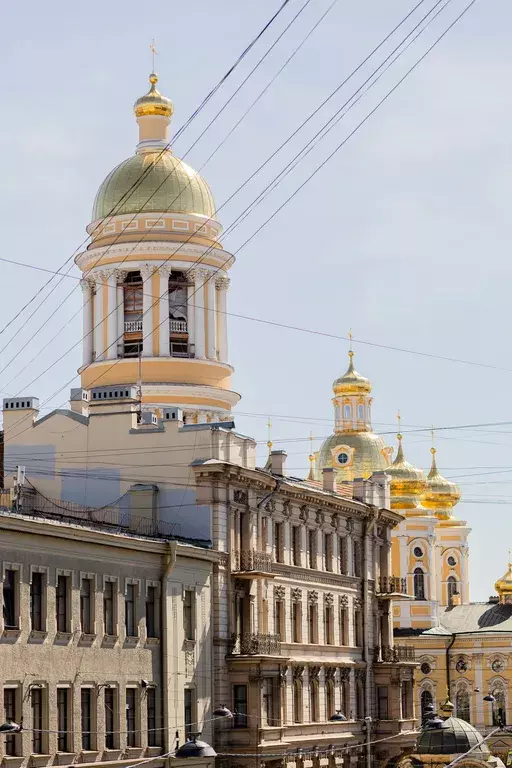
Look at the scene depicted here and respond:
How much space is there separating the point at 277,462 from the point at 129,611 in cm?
1468

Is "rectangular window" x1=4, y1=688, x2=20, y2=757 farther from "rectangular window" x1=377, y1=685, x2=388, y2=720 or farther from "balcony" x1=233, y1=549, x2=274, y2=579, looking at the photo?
"rectangular window" x1=377, y1=685, x2=388, y2=720

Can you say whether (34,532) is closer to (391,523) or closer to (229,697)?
(229,697)

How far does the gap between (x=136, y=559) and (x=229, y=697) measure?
7.52 meters

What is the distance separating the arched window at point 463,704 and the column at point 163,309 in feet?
164

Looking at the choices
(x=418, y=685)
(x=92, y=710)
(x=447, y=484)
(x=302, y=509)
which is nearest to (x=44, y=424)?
(x=302, y=509)

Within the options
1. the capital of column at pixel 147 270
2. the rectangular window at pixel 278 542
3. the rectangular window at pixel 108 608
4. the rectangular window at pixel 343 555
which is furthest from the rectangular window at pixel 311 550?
the rectangular window at pixel 108 608

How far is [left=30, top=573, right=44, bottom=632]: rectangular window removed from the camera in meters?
47.4

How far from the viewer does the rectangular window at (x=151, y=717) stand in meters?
52.3

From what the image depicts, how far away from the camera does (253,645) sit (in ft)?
193

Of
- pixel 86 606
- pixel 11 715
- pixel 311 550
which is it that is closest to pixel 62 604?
pixel 86 606

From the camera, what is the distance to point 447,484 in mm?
128500

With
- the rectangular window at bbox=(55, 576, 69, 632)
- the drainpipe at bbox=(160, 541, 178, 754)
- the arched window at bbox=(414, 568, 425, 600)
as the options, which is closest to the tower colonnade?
the drainpipe at bbox=(160, 541, 178, 754)

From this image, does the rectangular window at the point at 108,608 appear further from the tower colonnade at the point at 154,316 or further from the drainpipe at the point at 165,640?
the tower colonnade at the point at 154,316

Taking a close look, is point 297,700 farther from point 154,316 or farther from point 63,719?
point 154,316
